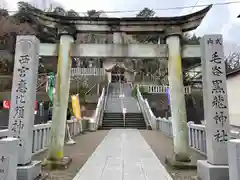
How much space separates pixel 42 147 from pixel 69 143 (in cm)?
184

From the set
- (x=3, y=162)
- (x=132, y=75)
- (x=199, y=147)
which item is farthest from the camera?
(x=132, y=75)

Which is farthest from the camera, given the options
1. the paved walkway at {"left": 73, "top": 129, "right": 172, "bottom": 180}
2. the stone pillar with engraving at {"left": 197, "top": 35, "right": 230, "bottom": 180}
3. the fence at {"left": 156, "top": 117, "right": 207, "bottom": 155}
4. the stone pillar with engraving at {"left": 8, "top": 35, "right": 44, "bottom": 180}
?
the fence at {"left": 156, "top": 117, "right": 207, "bottom": 155}

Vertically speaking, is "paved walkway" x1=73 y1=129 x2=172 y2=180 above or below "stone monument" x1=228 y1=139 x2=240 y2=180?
below

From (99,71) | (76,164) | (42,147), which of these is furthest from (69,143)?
(99,71)

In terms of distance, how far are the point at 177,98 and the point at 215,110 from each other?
1.47m

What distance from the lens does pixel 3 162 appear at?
3307mm

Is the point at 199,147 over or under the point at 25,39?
under

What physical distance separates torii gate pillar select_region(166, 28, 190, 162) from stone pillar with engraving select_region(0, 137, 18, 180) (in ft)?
13.5

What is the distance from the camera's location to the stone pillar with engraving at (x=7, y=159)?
3.28 m

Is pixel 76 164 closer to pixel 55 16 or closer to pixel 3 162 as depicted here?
pixel 3 162

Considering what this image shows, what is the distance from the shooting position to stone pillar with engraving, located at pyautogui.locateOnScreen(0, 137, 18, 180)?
3.28 meters

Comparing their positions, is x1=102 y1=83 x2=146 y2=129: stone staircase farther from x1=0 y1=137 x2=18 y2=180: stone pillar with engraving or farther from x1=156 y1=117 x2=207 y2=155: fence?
x1=0 y1=137 x2=18 y2=180: stone pillar with engraving

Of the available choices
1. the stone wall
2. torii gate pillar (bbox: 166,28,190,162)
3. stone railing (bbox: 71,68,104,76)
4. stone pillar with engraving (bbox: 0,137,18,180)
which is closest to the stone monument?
torii gate pillar (bbox: 166,28,190,162)

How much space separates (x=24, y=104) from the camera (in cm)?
464
